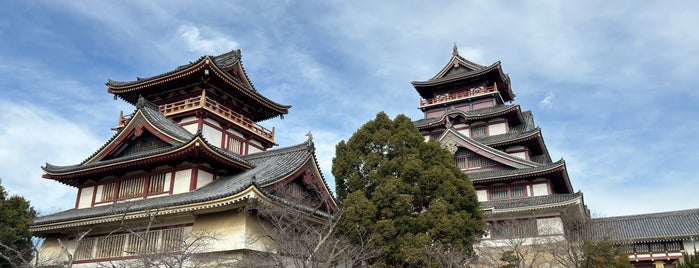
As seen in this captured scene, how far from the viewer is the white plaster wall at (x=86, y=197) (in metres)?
22.5

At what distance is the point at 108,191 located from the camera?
72.5ft

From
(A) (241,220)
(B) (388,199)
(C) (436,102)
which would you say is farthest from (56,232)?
(C) (436,102)

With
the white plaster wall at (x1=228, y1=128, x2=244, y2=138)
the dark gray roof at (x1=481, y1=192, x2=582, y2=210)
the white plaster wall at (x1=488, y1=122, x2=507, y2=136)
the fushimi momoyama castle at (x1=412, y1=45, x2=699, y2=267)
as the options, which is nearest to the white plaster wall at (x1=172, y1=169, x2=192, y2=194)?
the white plaster wall at (x1=228, y1=128, x2=244, y2=138)

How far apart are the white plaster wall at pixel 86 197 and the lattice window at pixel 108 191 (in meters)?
0.81

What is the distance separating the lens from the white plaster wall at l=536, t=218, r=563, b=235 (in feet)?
92.5

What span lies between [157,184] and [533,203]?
66.1 ft

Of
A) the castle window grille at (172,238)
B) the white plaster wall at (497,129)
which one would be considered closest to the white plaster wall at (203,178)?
the castle window grille at (172,238)

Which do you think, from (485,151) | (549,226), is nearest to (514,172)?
(485,151)

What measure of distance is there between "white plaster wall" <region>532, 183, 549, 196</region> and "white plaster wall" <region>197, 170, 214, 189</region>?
66.8 feet

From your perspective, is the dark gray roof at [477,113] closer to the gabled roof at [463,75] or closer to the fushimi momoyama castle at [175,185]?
the gabled roof at [463,75]

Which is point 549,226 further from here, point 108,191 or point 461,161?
point 108,191

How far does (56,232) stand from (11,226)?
13.3 meters

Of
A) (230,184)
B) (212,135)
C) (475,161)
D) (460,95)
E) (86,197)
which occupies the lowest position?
(230,184)

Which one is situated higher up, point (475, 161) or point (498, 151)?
point (498, 151)
